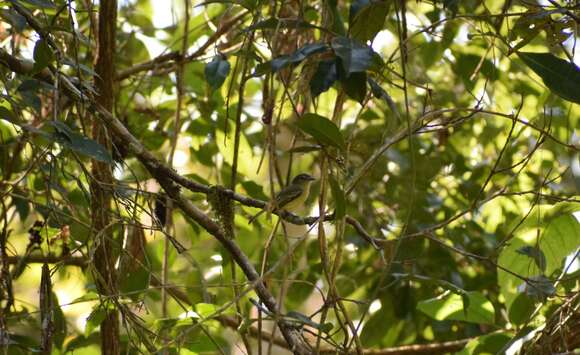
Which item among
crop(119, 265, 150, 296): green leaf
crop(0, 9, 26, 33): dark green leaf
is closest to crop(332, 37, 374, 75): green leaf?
crop(0, 9, 26, 33): dark green leaf

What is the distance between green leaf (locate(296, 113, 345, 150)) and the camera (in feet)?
5.90

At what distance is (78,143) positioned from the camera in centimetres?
179

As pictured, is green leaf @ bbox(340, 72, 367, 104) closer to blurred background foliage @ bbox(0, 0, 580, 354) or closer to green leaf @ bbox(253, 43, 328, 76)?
blurred background foliage @ bbox(0, 0, 580, 354)

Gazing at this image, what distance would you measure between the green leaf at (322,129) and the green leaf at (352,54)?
0.19 metres

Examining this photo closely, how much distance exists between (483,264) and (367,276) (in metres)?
0.59

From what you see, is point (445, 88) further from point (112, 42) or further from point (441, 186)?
point (112, 42)

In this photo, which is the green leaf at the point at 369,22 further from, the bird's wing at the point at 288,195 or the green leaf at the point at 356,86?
the bird's wing at the point at 288,195

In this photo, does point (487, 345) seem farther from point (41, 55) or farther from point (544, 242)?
point (41, 55)

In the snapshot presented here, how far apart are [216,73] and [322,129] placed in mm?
415

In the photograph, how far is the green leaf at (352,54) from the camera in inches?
62.0

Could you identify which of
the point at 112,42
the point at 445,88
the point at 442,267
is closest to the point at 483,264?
the point at 442,267

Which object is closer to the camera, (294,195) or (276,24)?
(276,24)

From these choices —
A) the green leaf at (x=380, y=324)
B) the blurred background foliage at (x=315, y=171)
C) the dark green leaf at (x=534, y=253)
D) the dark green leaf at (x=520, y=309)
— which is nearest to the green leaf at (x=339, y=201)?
the blurred background foliage at (x=315, y=171)

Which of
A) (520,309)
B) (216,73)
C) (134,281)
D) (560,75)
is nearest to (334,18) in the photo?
(216,73)
